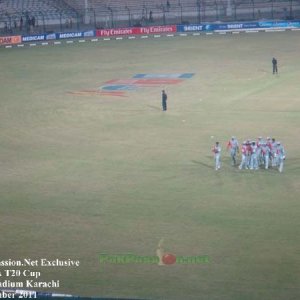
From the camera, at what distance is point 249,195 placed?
33656 millimetres

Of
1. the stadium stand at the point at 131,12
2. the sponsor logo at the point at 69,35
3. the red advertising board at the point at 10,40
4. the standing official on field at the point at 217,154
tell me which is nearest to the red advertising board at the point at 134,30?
the stadium stand at the point at 131,12

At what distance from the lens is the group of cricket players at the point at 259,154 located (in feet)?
121

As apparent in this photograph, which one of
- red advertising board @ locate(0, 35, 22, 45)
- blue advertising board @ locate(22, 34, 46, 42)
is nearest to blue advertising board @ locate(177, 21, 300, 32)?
blue advertising board @ locate(22, 34, 46, 42)

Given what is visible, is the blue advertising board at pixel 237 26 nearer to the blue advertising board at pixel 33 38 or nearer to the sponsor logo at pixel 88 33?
the sponsor logo at pixel 88 33

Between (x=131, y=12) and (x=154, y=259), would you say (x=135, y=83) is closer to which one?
(x=131, y=12)

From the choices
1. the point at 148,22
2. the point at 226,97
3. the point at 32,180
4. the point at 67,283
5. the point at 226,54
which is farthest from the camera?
the point at 148,22

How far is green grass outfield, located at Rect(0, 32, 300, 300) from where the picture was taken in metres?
26.0

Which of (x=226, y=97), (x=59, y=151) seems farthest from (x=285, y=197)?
(x=226, y=97)

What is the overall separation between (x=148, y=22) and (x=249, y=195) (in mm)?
65562

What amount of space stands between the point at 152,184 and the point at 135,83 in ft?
93.8

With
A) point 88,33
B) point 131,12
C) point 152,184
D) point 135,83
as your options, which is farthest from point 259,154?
point 131,12

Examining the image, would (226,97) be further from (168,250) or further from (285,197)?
(168,250)

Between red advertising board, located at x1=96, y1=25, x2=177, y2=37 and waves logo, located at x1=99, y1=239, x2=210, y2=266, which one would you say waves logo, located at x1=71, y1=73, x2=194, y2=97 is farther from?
waves logo, located at x1=99, y1=239, x2=210, y2=266

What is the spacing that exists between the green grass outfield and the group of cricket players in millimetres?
707
